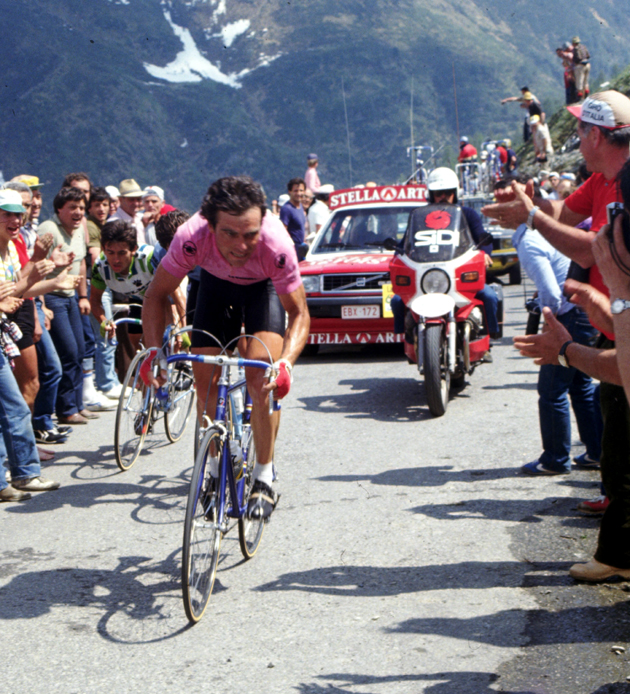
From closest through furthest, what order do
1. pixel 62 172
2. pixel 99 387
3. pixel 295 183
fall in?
pixel 99 387 < pixel 295 183 < pixel 62 172

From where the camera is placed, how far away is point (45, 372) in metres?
7.66

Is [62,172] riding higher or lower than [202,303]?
higher

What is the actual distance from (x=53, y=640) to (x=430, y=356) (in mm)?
4522

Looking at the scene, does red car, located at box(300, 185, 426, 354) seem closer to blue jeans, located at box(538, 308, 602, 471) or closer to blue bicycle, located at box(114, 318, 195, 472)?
blue bicycle, located at box(114, 318, 195, 472)

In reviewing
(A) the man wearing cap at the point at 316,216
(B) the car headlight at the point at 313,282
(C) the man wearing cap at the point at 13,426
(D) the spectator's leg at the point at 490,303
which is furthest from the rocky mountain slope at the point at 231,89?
(C) the man wearing cap at the point at 13,426

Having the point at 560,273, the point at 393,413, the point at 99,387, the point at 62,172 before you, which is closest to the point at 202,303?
the point at 560,273

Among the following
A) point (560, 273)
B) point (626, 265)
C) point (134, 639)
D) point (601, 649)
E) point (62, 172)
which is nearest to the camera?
point (626, 265)

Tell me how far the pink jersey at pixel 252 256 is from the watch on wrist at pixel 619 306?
2218 millimetres

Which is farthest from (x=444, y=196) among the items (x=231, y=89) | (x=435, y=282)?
(x=231, y=89)

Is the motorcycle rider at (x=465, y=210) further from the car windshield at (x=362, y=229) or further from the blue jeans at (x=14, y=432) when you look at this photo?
the blue jeans at (x=14, y=432)

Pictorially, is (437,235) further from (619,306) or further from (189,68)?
(189,68)

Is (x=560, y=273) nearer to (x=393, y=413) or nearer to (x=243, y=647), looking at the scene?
(x=393, y=413)

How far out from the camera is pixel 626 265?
2760 mm

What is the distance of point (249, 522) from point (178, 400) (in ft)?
9.07
